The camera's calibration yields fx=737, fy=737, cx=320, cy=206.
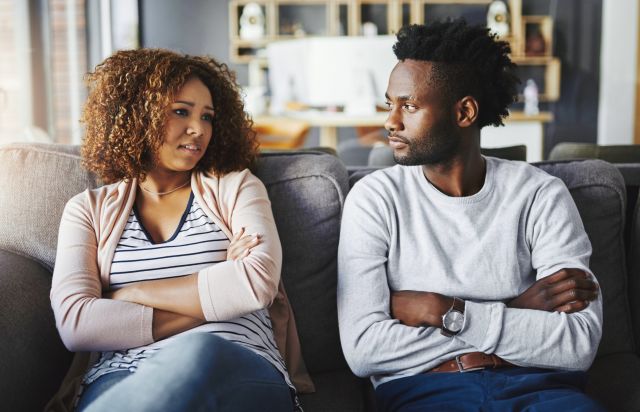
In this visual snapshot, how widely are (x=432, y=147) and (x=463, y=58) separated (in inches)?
8.2

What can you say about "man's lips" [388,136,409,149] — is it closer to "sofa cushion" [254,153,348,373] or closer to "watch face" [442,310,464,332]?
"sofa cushion" [254,153,348,373]

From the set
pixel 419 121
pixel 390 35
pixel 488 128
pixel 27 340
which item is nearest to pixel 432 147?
pixel 419 121

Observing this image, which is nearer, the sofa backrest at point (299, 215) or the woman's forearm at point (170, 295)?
the woman's forearm at point (170, 295)

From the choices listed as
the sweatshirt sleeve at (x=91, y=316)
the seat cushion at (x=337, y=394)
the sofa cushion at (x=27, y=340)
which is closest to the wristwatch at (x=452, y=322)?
the seat cushion at (x=337, y=394)

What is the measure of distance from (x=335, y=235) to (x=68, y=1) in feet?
13.2

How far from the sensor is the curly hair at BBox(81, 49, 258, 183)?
1.52 metres

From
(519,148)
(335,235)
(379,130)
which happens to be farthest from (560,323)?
(379,130)

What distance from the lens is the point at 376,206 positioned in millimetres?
1495

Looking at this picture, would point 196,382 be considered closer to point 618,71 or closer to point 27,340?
point 27,340

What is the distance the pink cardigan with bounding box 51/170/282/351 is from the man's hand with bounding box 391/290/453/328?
240mm

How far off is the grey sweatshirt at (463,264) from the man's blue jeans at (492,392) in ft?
0.08

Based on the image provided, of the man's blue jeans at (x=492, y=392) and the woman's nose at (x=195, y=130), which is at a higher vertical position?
the woman's nose at (x=195, y=130)

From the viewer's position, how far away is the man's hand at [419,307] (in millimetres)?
1379

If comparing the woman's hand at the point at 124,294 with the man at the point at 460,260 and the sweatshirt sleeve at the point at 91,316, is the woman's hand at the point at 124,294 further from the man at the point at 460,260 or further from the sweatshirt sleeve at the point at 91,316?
the man at the point at 460,260
